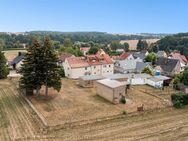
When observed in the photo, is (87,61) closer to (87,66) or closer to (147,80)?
(87,66)

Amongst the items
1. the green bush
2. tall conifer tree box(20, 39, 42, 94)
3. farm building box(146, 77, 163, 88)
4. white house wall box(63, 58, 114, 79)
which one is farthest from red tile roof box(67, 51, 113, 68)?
the green bush

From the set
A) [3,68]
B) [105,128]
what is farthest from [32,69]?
[3,68]

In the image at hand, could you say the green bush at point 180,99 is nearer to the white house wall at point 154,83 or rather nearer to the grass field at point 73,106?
the grass field at point 73,106

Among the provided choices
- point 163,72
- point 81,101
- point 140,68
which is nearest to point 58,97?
point 81,101

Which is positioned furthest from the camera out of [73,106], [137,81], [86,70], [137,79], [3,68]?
[86,70]

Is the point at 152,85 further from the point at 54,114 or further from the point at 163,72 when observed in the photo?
the point at 54,114
